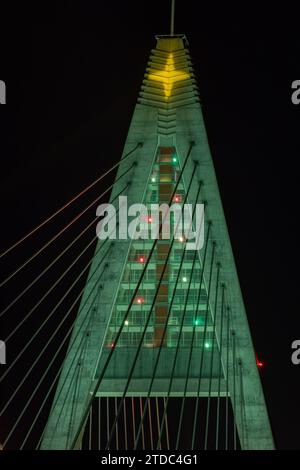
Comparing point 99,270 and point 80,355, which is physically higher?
point 99,270

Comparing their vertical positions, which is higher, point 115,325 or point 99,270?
point 99,270

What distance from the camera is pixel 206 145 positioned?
2802 centimetres

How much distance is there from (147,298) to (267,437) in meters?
8.48

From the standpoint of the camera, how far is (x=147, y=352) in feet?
109
